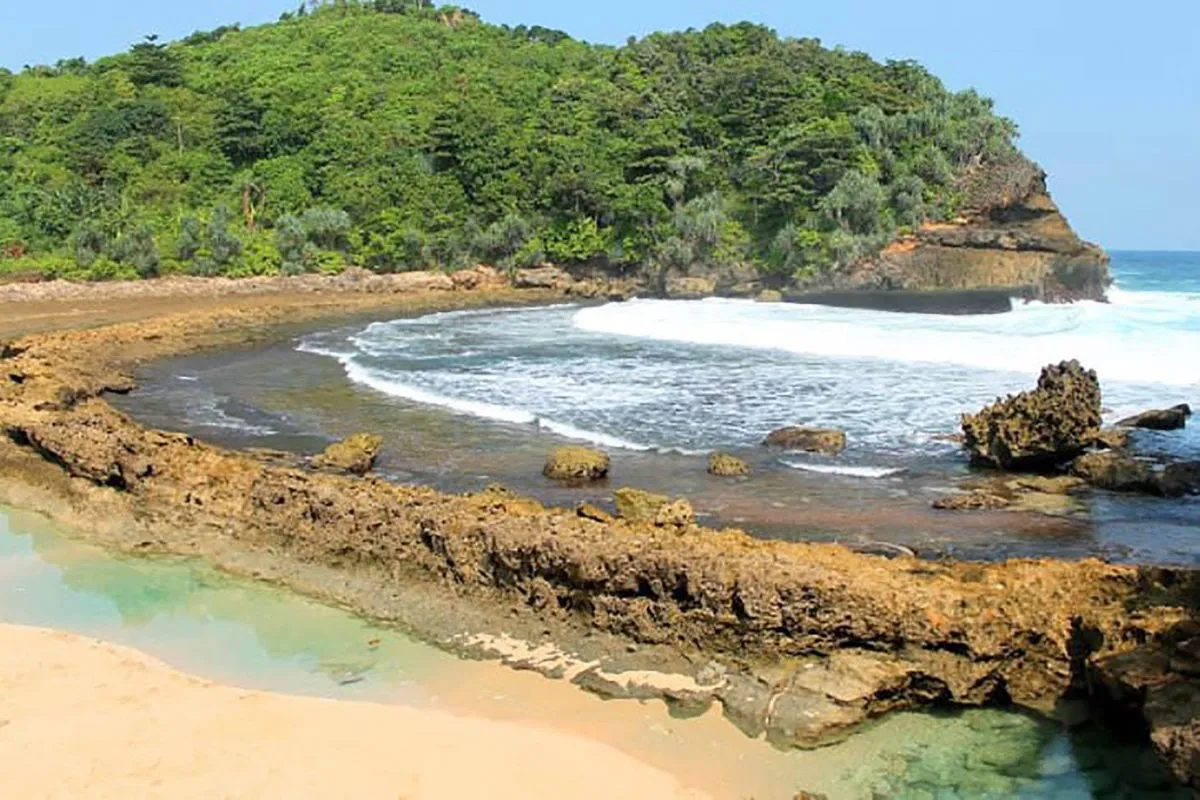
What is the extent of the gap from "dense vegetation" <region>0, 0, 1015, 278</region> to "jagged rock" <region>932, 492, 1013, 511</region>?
38.0 meters

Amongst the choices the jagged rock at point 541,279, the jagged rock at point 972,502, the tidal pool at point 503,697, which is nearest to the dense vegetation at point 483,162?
the jagged rock at point 541,279

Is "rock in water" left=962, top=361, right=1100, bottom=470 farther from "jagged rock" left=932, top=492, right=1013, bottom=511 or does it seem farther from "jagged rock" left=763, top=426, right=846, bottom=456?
"jagged rock" left=763, top=426, right=846, bottom=456

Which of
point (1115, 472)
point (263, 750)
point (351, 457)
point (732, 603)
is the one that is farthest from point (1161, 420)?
point (263, 750)

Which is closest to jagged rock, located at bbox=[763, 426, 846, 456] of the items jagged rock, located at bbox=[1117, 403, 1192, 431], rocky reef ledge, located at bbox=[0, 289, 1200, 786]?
jagged rock, located at bbox=[1117, 403, 1192, 431]

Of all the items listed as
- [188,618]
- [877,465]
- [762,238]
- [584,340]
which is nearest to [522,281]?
[762,238]

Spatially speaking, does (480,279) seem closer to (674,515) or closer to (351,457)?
(351,457)

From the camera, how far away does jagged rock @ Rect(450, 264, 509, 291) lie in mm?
53344

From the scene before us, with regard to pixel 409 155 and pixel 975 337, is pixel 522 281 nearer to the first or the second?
pixel 409 155

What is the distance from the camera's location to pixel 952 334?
28406mm

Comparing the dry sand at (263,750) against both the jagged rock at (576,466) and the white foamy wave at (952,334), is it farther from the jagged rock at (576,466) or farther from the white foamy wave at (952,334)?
the white foamy wave at (952,334)

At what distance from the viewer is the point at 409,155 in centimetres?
6278

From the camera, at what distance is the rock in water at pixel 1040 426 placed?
13633 mm

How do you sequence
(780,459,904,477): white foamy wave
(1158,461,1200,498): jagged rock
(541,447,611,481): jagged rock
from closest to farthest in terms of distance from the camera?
(1158,461,1200,498): jagged rock, (541,447,611,481): jagged rock, (780,459,904,477): white foamy wave

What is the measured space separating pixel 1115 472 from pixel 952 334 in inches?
640
